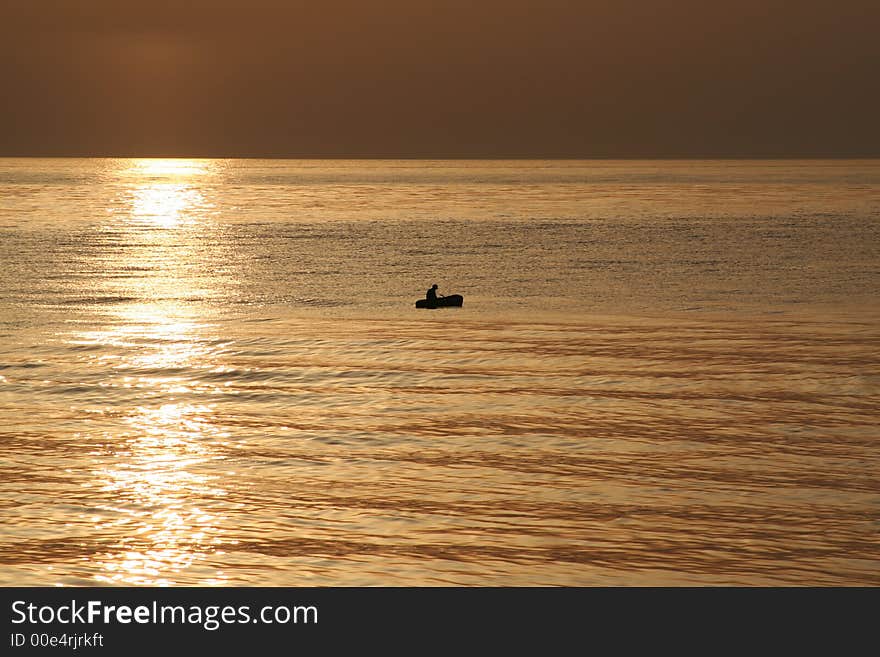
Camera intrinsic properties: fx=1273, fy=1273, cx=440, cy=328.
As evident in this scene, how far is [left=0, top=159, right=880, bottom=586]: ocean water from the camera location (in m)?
15.1

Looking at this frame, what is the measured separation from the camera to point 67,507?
17.1m

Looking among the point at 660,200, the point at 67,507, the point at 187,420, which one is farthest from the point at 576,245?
the point at 660,200

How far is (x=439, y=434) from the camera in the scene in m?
21.8

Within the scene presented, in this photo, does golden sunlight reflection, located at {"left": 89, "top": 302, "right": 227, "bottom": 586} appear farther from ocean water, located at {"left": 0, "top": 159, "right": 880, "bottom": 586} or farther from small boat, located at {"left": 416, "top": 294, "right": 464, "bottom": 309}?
small boat, located at {"left": 416, "top": 294, "right": 464, "bottom": 309}

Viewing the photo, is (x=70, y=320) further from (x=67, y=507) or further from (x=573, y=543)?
(x=573, y=543)

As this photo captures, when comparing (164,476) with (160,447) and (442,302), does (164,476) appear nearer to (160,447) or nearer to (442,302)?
(160,447)

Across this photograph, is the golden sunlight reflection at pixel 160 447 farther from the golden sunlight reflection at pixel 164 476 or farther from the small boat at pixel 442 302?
the small boat at pixel 442 302

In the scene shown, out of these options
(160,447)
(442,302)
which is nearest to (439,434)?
(160,447)

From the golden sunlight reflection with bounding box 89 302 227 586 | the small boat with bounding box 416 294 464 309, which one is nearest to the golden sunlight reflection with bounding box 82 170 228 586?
the golden sunlight reflection with bounding box 89 302 227 586

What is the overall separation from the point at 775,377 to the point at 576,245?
56.9 meters

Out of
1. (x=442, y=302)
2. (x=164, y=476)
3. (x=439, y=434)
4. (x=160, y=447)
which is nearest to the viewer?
(x=164, y=476)

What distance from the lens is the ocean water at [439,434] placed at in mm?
15117

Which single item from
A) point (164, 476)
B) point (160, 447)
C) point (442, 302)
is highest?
point (442, 302)

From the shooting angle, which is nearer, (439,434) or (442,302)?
(439,434)
